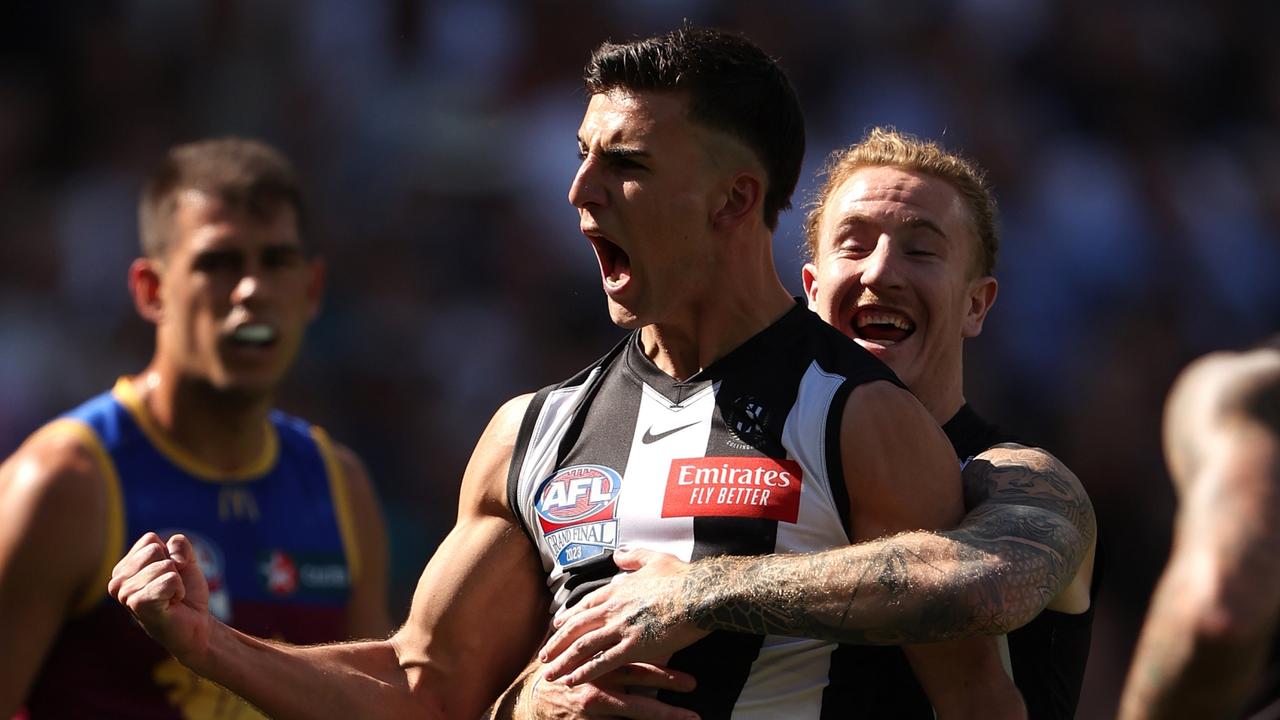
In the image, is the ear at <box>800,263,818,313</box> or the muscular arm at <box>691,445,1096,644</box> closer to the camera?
the muscular arm at <box>691,445,1096,644</box>

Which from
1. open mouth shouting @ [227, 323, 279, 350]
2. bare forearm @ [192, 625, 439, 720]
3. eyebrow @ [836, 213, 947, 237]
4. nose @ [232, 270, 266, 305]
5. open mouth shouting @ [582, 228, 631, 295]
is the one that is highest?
eyebrow @ [836, 213, 947, 237]

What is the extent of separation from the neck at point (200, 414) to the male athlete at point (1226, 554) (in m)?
3.37

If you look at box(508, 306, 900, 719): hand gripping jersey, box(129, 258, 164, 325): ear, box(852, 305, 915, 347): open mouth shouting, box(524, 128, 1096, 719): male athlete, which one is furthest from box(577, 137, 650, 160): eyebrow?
box(129, 258, 164, 325): ear

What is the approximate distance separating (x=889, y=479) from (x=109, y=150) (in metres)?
6.99

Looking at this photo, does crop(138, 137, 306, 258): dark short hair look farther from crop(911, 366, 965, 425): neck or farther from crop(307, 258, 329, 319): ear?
crop(911, 366, 965, 425): neck

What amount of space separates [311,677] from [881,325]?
1682mm

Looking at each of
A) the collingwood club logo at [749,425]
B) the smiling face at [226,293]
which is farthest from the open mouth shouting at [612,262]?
the smiling face at [226,293]

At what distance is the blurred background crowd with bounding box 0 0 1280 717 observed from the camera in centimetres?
891

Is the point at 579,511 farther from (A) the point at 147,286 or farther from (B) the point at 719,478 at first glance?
(A) the point at 147,286

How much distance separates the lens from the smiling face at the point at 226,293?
6195mm

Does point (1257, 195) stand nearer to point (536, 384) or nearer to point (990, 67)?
point (990, 67)

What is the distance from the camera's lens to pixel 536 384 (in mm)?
9227

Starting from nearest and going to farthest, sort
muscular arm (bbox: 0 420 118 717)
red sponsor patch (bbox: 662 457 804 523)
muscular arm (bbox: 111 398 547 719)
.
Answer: red sponsor patch (bbox: 662 457 804 523), muscular arm (bbox: 111 398 547 719), muscular arm (bbox: 0 420 118 717)

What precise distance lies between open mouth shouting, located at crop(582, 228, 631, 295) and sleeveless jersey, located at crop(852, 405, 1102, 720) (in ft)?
3.01
